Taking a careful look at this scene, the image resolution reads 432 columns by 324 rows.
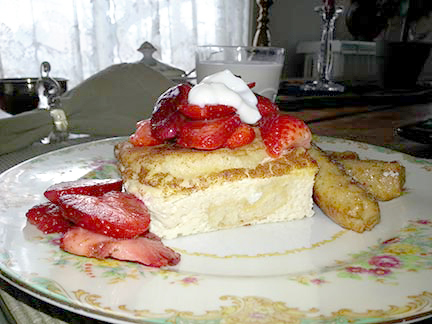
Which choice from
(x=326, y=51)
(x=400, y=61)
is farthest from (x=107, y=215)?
(x=326, y=51)

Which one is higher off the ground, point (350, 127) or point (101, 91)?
point (101, 91)

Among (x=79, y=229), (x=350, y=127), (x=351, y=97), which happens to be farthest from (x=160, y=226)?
(x=351, y=97)

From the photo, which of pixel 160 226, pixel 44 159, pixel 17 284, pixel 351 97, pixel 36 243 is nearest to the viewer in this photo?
pixel 17 284

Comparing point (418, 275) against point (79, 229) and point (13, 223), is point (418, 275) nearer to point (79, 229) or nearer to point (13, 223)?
point (79, 229)

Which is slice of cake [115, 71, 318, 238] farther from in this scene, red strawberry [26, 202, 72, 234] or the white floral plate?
red strawberry [26, 202, 72, 234]

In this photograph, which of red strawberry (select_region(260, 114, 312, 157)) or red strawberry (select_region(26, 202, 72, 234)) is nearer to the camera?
red strawberry (select_region(26, 202, 72, 234))

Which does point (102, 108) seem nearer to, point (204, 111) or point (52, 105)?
point (52, 105)

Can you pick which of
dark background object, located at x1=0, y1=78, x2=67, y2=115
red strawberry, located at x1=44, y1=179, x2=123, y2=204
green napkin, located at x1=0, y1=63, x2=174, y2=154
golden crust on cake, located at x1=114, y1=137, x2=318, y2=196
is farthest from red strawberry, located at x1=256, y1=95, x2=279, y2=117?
dark background object, located at x1=0, y1=78, x2=67, y2=115
